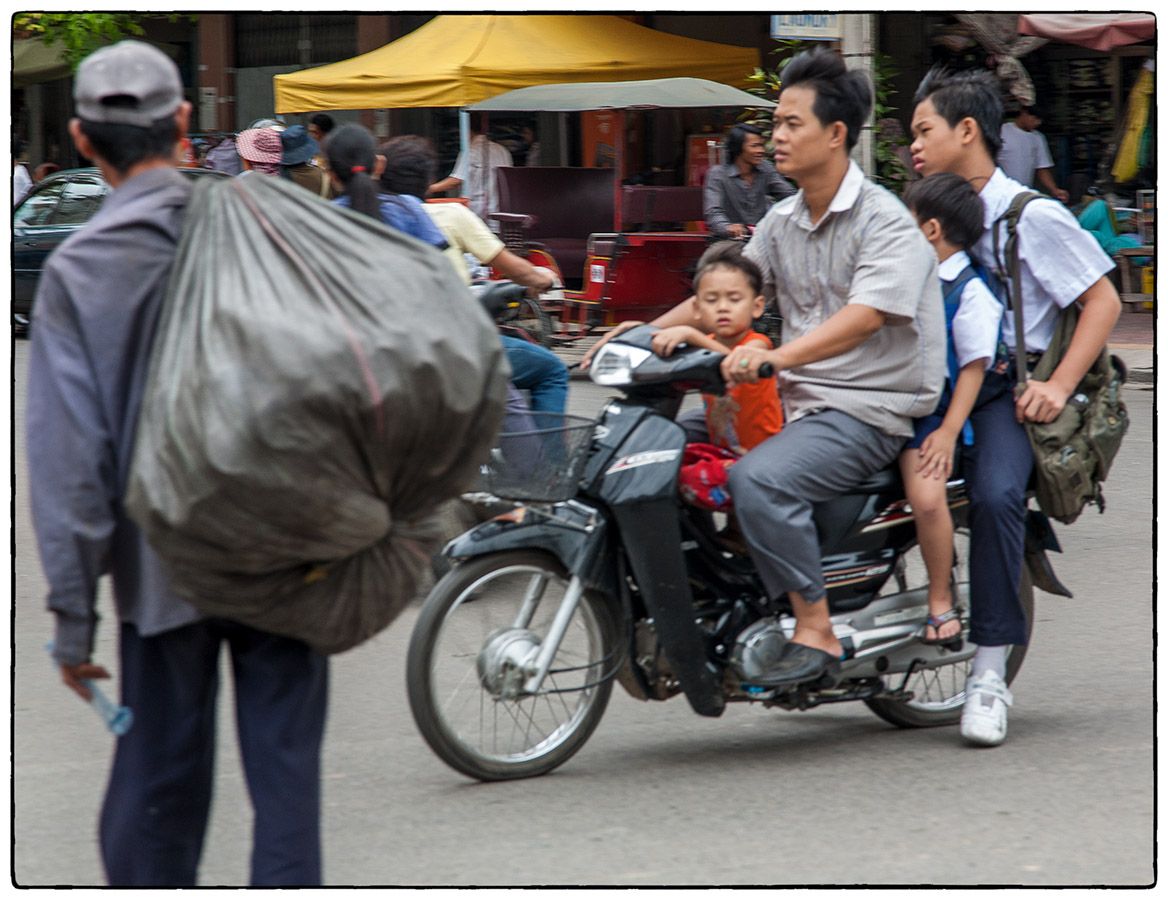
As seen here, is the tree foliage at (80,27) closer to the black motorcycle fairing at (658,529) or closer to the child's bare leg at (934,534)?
the black motorcycle fairing at (658,529)

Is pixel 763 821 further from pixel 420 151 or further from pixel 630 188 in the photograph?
pixel 630 188

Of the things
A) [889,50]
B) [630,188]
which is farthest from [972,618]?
[889,50]

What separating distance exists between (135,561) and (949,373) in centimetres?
249

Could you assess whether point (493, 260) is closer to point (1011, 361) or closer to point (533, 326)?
point (533, 326)

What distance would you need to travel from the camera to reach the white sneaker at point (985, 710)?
4.46 metres

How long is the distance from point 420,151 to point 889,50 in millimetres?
12348

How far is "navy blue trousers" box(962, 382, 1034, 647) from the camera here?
439 centimetres

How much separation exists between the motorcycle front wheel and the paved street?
0.10 metres

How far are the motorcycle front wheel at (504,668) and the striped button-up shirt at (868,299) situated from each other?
0.84 metres

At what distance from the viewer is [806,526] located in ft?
13.4

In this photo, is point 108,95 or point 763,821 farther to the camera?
point 763,821

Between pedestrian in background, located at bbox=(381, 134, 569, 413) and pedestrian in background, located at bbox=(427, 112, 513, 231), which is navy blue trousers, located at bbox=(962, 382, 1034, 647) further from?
pedestrian in background, located at bbox=(427, 112, 513, 231)

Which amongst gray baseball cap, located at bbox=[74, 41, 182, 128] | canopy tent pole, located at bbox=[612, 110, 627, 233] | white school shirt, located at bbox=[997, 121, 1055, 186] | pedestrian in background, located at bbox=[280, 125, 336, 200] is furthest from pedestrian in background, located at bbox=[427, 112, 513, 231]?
gray baseball cap, located at bbox=[74, 41, 182, 128]

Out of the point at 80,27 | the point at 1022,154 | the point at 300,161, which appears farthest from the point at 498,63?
the point at 300,161
